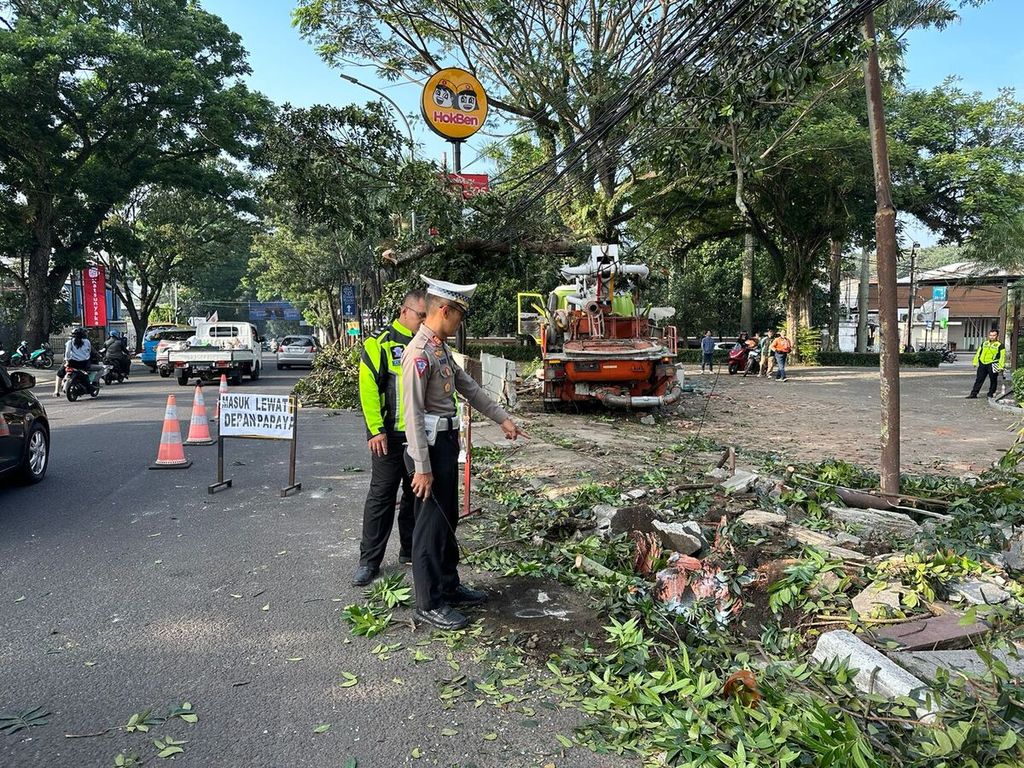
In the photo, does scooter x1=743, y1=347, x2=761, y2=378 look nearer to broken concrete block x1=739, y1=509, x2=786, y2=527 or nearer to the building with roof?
broken concrete block x1=739, y1=509, x2=786, y2=527

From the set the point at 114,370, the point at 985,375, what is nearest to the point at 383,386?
the point at 985,375

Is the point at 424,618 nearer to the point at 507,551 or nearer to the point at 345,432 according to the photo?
the point at 507,551

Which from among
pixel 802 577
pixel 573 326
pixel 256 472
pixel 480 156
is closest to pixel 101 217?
pixel 480 156

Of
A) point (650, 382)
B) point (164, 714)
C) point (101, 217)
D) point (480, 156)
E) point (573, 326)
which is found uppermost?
point (480, 156)

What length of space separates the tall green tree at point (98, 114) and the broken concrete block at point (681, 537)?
23.7 m

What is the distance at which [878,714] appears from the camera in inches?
113

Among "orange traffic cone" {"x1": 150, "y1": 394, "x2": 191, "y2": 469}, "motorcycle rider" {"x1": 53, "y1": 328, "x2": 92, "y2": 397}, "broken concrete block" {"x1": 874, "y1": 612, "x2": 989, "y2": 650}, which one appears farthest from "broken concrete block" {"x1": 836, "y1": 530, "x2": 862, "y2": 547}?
"motorcycle rider" {"x1": 53, "y1": 328, "x2": 92, "y2": 397}

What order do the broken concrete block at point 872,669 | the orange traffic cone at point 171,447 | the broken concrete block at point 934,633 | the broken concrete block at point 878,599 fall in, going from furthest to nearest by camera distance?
the orange traffic cone at point 171,447, the broken concrete block at point 878,599, the broken concrete block at point 934,633, the broken concrete block at point 872,669

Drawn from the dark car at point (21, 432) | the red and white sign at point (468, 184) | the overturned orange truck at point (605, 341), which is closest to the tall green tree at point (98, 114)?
the red and white sign at point (468, 184)

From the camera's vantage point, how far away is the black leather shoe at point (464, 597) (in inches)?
170

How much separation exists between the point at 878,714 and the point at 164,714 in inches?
120

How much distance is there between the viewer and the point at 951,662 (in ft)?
10.5

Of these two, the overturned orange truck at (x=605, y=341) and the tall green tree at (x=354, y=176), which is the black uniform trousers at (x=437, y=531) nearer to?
the overturned orange truck at (x=605, y=341)

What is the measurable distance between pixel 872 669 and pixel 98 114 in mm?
27448
